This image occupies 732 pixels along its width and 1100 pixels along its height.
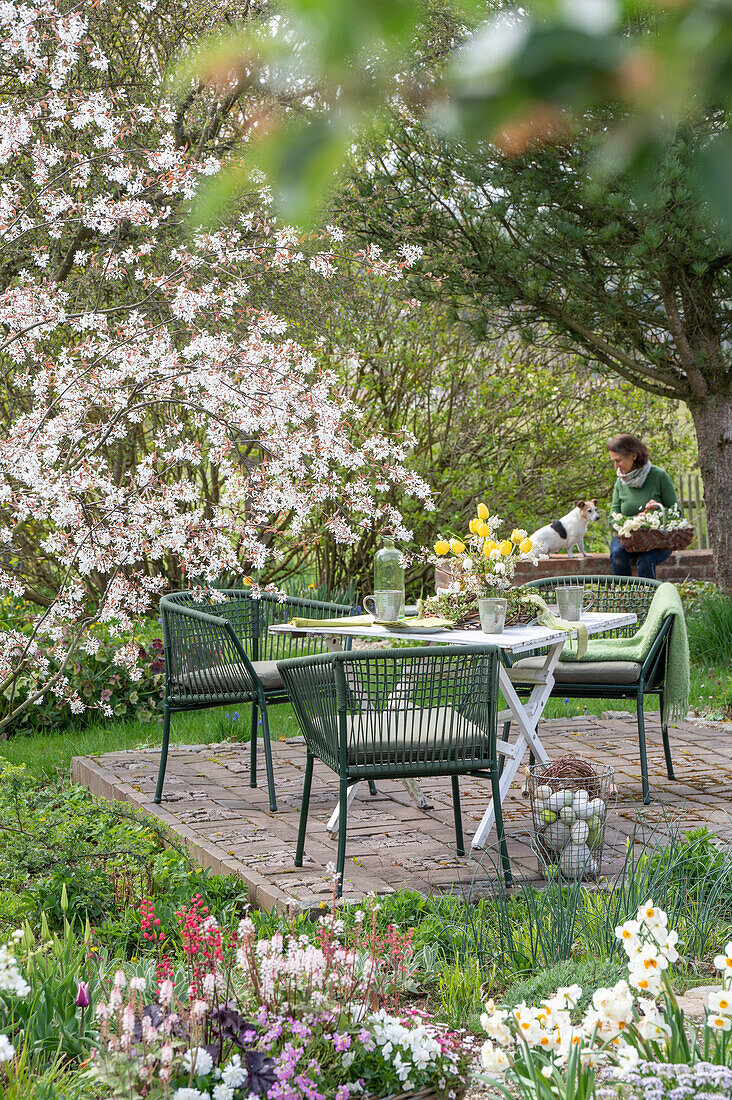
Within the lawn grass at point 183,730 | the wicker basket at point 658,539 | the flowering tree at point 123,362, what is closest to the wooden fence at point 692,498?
the wicker basket at point 658,539

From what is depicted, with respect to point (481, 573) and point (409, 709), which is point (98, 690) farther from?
point (409, 709)

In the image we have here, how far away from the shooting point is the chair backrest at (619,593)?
5824mm

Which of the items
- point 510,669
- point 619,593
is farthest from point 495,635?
point 619,593

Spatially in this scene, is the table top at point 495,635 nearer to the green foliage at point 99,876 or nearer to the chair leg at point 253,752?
the chair leg at point 253,752

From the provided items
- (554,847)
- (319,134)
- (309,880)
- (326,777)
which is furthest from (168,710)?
(319,134)

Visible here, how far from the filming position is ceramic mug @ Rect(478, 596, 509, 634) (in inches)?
176

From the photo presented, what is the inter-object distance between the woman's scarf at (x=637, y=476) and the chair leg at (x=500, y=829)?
4.79 m

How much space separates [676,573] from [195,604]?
626 centimetres

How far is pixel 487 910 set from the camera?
339 cm

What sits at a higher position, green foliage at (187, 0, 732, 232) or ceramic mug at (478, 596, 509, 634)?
green foliage at (187, 0, 732, 232)

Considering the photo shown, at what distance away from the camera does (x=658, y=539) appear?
8.05 meters

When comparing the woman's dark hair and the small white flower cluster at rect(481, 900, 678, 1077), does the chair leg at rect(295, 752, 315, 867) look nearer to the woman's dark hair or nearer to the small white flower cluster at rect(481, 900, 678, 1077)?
the small white flower cluster at rect(481, 900, 678, 1077)

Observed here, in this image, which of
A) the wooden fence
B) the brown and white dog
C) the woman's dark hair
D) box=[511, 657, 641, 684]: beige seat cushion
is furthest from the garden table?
the wooden fence

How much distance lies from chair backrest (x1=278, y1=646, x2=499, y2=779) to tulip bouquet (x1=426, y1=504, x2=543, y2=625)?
0.85 meters
